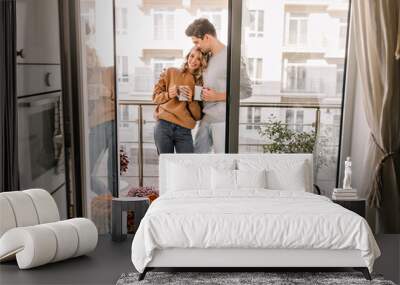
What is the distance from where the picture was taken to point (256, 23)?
239 inches

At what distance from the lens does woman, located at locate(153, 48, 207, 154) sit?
20.0 ft

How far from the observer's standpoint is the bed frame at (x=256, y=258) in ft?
13.5

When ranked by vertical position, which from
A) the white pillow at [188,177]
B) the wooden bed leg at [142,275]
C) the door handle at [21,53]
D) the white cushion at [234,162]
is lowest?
the wooden bed leg at [142,275]

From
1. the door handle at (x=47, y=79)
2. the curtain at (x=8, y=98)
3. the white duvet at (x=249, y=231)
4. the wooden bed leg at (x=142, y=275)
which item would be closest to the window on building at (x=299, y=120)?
the white duvet at (x=249, y=231)

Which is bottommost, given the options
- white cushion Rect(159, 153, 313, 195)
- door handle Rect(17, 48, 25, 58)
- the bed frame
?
the bed frame

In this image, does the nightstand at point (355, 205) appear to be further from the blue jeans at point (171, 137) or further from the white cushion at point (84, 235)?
the white cushion at point (84, 235)

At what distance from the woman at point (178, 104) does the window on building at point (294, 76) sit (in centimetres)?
90

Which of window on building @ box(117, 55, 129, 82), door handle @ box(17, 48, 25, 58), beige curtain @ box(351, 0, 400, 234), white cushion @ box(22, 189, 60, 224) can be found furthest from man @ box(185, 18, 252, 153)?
white cushion @ box(22, 189, 60, 224)

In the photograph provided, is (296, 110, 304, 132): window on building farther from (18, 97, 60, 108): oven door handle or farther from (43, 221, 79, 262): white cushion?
(43, 221, 79, 262): white cushion

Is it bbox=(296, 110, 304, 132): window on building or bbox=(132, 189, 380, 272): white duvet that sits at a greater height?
bbox=(296, 110, 304, 132): window on building

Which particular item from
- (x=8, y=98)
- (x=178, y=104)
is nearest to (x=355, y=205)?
(x=178, y=104)

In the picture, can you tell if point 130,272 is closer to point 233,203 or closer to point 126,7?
point 233,203

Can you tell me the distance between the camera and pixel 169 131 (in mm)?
6172

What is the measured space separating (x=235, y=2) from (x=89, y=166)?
2.34 meters
